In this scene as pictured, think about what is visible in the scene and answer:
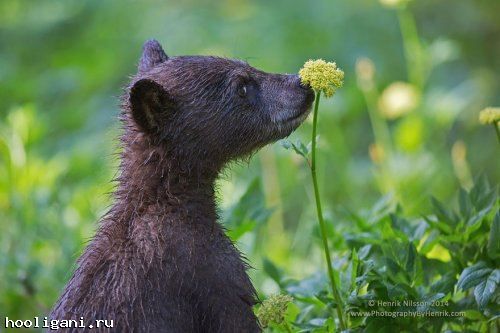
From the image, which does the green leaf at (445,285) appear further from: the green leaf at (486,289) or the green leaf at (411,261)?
the green leaf at (486,289)

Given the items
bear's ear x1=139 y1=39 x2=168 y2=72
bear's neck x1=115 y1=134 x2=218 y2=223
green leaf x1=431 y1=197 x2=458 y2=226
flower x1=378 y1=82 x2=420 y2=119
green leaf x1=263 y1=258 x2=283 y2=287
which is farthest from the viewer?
flower x1=378 y1=82 x2=420 y2=119

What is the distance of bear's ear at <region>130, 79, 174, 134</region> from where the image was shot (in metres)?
4.81

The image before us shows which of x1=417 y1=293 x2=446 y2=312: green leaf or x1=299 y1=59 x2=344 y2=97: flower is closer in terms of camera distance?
x1=299 y1=59 x2=344 y2=97: flower

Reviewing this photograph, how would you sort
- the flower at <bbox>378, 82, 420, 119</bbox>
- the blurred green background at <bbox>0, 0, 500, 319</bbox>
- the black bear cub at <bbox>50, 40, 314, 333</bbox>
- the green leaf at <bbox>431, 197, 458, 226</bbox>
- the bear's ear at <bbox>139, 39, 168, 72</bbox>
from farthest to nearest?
1. the flower at <bbox>378, 82, 420, 119</bbox>
2. the blurred green background at <bbox>0, 0, 500, 319</bbox>
3. the bear's ear at <bbox>139, 39, 168, 72</bbox>
4. the green leaf at <bbox>431, 197, 458, 226</bbox>
5. the black bear cub at <bbox>50, 40, 314, 333</bbox>

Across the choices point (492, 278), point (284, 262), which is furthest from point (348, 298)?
point (284, 262)

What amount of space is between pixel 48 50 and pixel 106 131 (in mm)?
2918

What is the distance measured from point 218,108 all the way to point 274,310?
1074mm

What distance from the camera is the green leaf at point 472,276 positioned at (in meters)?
4.77

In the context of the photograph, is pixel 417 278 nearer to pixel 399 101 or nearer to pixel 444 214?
pixel 444 214

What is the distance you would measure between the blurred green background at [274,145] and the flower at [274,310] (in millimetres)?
1189

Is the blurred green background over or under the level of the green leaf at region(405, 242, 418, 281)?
over

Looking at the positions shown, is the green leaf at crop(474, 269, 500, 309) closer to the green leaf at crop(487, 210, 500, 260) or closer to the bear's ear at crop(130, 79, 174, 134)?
the green leaf at crop(487, 210, 500, 260)

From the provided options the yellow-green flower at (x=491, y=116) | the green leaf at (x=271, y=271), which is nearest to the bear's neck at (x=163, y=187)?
the green leaf at (x=271, y=271)

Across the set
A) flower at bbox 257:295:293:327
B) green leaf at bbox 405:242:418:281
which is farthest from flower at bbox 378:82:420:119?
flower at bbox 257:295:293:327
